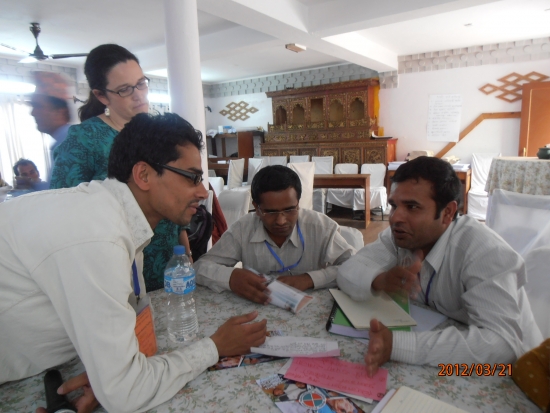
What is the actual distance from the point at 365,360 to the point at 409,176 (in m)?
0.66

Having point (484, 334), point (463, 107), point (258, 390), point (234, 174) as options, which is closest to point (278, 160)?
point (234, 174)

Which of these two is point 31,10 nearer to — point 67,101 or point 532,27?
point 67,101

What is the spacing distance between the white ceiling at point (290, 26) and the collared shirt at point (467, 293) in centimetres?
281

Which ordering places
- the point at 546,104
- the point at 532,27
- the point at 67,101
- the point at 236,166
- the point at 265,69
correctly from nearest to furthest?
the point at 67,101, the point at 532,27, the point at 546,104, the point at 236,166, the point at 265,69

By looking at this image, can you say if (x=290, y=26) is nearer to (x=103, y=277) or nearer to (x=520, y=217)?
(x=520, y=217)

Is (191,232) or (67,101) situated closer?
(191,232)

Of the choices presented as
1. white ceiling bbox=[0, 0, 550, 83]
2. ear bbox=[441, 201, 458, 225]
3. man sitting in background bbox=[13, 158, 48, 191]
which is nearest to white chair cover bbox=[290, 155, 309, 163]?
white ceiling bbox=[0, 0, 550, 83]

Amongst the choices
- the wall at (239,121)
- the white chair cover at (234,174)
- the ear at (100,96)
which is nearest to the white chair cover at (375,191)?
the white chair cover at (234,174)

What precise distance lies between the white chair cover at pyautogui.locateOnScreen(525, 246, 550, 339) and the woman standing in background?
1389 mm

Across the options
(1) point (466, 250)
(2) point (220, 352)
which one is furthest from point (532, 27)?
(2) point (220, 352)

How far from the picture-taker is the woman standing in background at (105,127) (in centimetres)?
134

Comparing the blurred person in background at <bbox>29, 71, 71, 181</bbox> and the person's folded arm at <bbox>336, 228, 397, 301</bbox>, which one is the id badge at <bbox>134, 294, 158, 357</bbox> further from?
the blurred person in background at <bbox>29, 71, 71, 181</bbox>

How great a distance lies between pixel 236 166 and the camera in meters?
6.93
